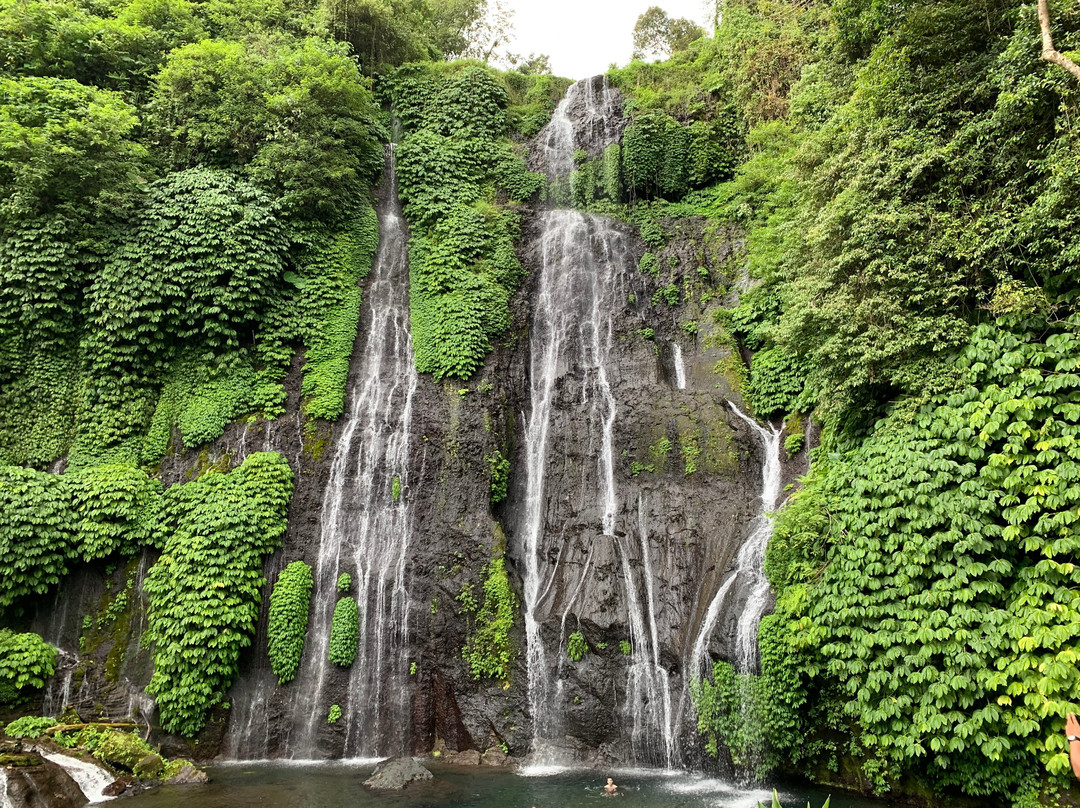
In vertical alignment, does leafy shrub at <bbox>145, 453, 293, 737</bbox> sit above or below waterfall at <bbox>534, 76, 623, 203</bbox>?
below

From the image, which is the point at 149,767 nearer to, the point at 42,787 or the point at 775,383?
the point at 42,787

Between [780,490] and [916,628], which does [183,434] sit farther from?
[916,628]

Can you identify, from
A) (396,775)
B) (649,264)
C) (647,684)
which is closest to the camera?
(396,775)

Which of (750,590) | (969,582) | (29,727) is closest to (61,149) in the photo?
(29,727)

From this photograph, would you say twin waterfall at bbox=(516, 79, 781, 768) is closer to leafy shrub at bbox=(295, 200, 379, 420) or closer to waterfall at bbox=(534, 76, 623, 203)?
waterfall at bbox=(534, 76, 623, 203)

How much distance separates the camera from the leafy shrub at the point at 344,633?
12.2m

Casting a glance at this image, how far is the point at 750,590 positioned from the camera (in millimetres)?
10859

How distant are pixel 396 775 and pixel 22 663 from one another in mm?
7580

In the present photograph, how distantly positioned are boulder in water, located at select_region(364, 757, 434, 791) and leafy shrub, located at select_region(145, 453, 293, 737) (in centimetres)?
396

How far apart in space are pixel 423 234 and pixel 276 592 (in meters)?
11.2

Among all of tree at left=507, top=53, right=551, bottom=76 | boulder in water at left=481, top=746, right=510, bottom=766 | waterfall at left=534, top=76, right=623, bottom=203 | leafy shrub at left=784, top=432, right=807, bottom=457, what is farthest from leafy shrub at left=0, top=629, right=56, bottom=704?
tree at left=507, top=53, right=551, bottom=76

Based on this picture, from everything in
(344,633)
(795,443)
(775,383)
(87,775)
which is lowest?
(87,775)

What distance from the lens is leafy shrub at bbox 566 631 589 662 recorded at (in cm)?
1176

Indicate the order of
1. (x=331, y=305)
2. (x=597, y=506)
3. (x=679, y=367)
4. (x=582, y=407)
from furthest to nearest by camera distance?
1. (x=331, y=305)
2. (x=679, y=367)
3. (x=582, y=407)
4. (x=597, y=506)
